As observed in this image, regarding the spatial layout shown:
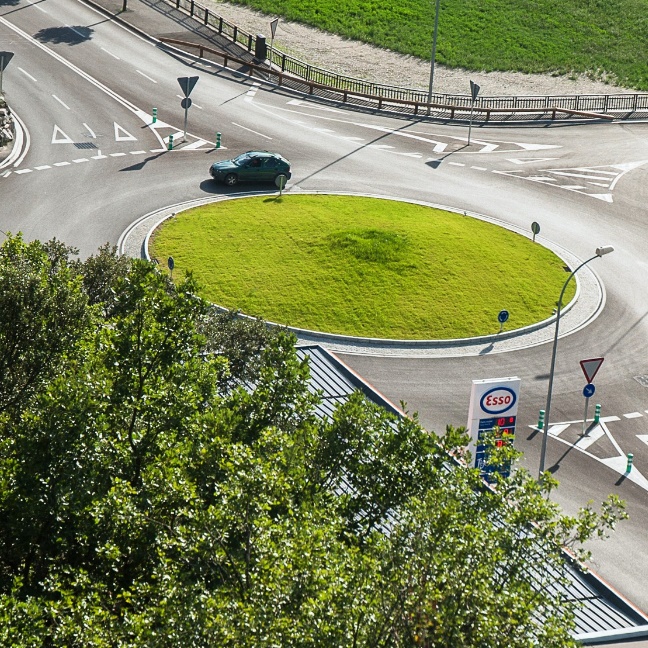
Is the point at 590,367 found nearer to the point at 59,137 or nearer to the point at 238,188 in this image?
the point at 238,188

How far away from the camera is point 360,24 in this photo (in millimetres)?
72250

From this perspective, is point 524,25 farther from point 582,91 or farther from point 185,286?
point 185,286

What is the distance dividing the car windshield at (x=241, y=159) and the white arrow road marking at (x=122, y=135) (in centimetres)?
632

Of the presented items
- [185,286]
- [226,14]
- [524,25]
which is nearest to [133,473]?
[185,286]

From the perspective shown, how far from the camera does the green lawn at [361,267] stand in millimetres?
35906

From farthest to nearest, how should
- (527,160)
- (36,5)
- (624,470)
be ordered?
1. (36,5)
2. (527,160)
3. (624,470)

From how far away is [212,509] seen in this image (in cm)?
1281

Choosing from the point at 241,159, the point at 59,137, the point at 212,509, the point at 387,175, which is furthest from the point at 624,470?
the point at 59,137

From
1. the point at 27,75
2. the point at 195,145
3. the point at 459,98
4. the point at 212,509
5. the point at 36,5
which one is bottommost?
the point at 195,145

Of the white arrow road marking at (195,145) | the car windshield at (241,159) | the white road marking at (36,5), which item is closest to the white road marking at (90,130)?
the white arrow road marking at (195,145)

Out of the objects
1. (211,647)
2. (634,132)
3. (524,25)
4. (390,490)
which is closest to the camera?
(211,647)

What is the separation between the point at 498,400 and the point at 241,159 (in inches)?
852

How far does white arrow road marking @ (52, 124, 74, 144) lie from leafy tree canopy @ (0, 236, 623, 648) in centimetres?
2899

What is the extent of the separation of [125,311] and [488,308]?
66.5 feet
